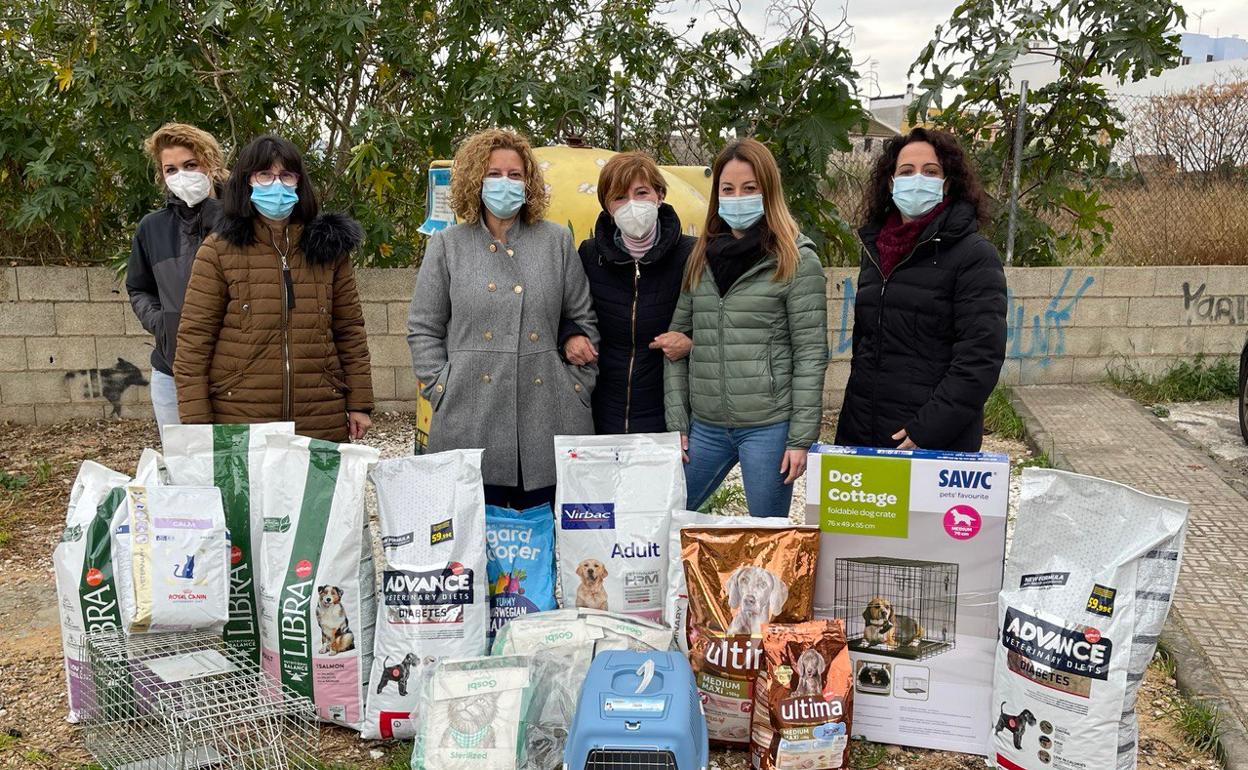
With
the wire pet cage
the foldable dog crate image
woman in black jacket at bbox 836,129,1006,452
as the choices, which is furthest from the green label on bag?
the wire pet cage

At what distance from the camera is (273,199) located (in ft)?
10.2

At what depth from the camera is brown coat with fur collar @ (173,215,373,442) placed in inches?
122

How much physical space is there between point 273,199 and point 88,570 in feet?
4.16

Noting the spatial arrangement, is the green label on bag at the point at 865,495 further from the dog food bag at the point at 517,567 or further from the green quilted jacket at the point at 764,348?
the dog food bag at the point at 517,567

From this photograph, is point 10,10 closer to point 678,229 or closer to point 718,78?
point 718,78

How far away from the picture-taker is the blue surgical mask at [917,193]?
2.88m

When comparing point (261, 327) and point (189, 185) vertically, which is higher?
point (189, 185)

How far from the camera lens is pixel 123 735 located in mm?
2656


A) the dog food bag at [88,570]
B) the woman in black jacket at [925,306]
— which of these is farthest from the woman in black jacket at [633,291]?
the dog food bag at [88,570]

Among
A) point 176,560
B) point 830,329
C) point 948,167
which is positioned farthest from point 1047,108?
point 176,560

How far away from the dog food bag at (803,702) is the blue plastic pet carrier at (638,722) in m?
0.19

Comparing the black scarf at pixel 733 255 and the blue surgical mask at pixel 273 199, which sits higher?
the blue surgical mask at pixel 273 199

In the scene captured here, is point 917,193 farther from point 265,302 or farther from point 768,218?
point 265,302

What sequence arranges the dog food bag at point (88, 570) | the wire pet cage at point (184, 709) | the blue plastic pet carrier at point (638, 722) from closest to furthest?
1. the blue plastic pet carrier at point (638, 722)
2. the wire pet cage at point (184, 709)
3. the dog food bag at point (88, 570)
